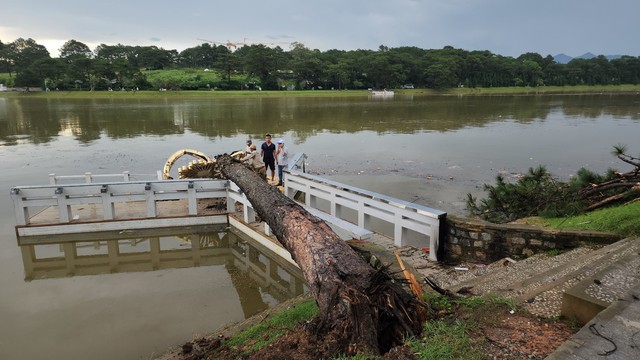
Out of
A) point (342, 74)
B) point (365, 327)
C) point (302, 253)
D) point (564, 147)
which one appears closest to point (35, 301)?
point (302, 253)

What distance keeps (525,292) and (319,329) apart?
7.74 feet

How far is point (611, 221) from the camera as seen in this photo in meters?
6.50

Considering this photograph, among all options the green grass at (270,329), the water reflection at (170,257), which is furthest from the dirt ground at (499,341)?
the water reflection at (170,257)

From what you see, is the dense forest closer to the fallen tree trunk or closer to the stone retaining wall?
the stone retaining wall

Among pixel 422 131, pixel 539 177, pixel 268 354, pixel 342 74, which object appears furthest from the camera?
pixel 342 74

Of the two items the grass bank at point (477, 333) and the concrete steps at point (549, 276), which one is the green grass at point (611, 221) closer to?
the concrete steps at point (549, 276)

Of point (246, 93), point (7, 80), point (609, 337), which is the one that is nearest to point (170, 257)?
point (609, 337)

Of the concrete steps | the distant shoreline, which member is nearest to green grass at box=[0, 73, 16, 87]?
the distant shoreline

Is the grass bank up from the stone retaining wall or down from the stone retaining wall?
up

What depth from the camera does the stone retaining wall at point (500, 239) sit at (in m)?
6.25

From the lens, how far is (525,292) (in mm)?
4523

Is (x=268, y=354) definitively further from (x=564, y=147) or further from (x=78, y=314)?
(x=564, y=147)

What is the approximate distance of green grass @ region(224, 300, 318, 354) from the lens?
16.1 ft

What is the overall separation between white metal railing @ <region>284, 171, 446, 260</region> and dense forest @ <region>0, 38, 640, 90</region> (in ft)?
236
